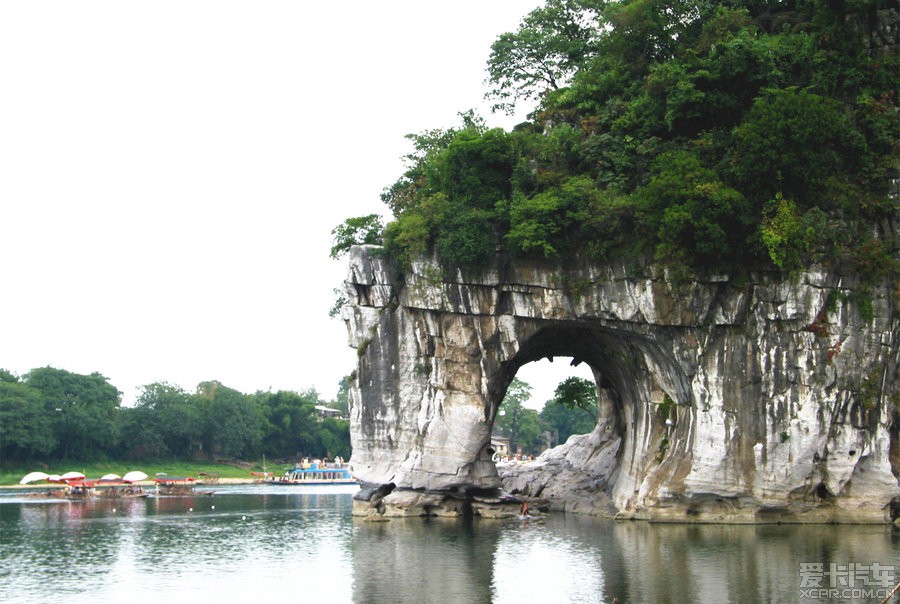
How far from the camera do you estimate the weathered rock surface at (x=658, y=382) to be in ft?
96.1

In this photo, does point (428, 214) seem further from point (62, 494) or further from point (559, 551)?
point (62, 494)

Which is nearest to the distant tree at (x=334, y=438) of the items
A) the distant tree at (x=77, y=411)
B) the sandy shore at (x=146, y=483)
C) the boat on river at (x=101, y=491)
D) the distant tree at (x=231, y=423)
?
the distant tree at (x=231, y=423)

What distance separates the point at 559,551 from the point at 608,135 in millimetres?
13663

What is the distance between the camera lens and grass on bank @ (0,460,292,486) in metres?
63.8

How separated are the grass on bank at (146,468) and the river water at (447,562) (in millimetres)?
30448

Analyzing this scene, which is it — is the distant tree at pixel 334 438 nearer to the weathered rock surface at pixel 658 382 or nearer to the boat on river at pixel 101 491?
the boat on river at pixel 101 491

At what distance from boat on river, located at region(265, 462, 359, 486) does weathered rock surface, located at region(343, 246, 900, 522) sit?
33.5 m

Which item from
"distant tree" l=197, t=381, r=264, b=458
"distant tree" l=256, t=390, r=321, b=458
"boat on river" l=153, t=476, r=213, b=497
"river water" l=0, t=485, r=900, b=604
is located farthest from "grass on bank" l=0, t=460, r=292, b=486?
"river water" l=0, t=485, r=900, b=604

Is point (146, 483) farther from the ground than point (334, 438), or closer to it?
closer to it

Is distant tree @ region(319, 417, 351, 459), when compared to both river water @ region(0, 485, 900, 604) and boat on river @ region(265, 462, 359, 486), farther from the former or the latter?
river water @ region(0, 485, 900, 604)

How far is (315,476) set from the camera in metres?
72.9

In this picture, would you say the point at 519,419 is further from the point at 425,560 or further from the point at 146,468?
the point at 425,560

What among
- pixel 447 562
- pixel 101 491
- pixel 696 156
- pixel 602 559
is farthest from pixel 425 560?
pixel 101 491

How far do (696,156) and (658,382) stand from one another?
7170mm
